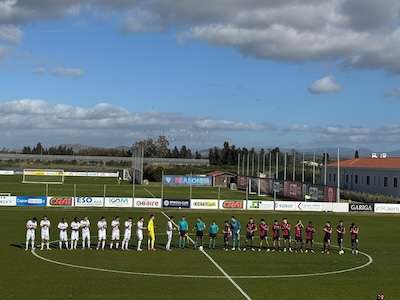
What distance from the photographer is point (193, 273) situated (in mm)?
25453

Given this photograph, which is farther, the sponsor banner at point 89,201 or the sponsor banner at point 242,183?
the sponsor banner at point 242,183

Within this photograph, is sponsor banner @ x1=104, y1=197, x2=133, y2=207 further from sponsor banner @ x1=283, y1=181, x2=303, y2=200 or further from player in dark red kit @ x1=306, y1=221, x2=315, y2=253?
player in dark red kit @ x1=306, y1=221, x2=315, y2=253

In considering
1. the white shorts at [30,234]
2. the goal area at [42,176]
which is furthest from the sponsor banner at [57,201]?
the goal area at [42,176]

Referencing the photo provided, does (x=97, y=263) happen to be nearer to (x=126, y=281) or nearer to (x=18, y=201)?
(x=126, y=281)

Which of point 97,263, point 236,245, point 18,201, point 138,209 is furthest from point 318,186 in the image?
point 97,263

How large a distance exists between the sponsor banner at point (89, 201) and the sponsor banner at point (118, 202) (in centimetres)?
56

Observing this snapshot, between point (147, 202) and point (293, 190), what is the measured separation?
27764 mm

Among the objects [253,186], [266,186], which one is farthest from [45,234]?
[253,186]

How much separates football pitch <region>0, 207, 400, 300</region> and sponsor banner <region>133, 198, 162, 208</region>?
85.2ft

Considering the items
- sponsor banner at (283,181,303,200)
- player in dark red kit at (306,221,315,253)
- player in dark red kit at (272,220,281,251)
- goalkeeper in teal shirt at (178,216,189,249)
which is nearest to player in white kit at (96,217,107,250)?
goalkeeper in teal shirt at (178,216,189,249)

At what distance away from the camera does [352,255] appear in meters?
32.2

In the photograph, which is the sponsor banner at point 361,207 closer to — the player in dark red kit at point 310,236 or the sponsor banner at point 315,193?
the sponsor banner at point 315,193

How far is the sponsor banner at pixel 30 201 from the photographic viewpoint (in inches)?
2418

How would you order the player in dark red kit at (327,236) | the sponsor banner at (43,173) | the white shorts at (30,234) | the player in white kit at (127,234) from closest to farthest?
the white shorts at (30,234) < the player in white kit at (127,234) < the player in dark red kit at (327,236) < the sponsor banner at (43,173)
